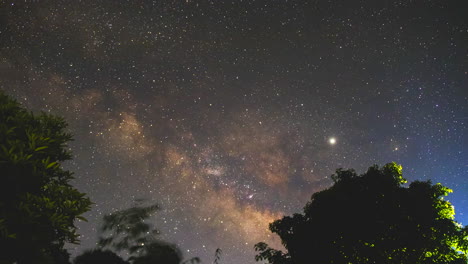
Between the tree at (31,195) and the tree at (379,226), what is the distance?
1053 centimetres

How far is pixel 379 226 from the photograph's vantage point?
37.8ft

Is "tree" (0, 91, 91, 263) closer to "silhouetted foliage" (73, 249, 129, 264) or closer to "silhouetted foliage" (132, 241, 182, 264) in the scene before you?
"silhouetted foliage" (73, 249, 129, 264)

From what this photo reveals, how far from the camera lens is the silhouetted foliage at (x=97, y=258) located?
599 inches

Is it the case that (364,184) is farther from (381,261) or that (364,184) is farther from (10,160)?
(10,160)

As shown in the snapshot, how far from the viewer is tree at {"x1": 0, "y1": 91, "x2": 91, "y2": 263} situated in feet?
13.8

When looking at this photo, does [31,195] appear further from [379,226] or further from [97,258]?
[97,258]

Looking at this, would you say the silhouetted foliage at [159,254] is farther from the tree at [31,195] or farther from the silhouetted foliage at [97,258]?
the tree at [31,195]

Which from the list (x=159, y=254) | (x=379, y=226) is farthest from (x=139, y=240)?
(x=379, y=226)

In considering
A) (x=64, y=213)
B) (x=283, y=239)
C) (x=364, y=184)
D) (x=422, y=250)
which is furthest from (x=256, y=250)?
(x=64, y=213)

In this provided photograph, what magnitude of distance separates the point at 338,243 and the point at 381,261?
1783mm

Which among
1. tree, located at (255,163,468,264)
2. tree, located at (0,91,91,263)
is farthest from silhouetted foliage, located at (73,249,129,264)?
tree, located at (0,91,91,263)

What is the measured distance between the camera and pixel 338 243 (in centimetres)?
1206

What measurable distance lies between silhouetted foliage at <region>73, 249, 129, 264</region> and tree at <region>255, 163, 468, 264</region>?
891 cm

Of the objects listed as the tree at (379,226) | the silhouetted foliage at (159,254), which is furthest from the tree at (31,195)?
the silhouetted foliage at (159,254)
